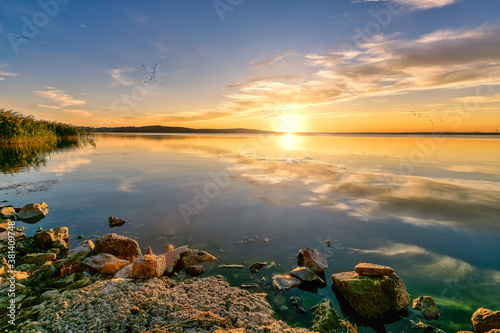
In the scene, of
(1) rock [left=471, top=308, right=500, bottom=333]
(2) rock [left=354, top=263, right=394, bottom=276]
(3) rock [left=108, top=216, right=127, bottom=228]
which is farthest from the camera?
(3) rock [left=108, top=216, right=127, bottom=228]

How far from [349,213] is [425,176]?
13.1m

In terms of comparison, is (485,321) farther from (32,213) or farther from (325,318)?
(32,213)

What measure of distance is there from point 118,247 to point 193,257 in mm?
2494

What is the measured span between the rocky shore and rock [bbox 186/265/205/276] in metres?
0.03

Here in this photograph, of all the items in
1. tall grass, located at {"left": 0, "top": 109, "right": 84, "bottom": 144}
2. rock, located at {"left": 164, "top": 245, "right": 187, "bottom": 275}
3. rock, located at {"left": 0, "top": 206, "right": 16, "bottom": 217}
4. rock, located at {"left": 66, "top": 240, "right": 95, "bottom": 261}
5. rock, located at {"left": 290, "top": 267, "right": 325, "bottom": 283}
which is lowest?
rock, located at {"left": 290, "top": 267, "right": 325, "bottom": 283}

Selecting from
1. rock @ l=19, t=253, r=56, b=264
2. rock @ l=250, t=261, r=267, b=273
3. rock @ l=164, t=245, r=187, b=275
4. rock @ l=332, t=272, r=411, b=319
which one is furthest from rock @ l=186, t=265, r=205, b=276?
rock @ l=19, t=253, r=56, b=264

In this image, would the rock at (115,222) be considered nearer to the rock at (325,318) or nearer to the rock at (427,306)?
the rock at (325,318)

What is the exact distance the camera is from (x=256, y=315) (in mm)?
4840

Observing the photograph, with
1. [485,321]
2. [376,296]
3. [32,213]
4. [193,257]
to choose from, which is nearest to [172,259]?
[193,257]

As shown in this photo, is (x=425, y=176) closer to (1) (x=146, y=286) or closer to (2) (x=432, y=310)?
(2) (x=432, y=310)

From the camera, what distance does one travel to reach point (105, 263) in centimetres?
661

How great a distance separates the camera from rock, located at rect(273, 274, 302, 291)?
6117 millimetres

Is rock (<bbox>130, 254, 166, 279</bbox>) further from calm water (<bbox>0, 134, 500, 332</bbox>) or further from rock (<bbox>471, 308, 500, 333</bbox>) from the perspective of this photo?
rock (<bbox>471, 308, 500, 333</bbox>)

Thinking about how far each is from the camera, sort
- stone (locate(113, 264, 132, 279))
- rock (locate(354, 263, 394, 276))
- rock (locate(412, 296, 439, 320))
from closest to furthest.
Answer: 1. rock (locate(412, 296, 439, 320))
2. rock (locate(354, 263, 394, 276))
3. stone (locate(113, 264, 132, 279))
